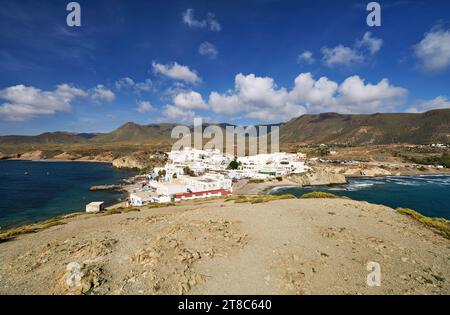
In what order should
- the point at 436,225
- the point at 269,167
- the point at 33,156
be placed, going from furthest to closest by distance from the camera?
the point at 33,156
the point at 269,167
the point at 436,225

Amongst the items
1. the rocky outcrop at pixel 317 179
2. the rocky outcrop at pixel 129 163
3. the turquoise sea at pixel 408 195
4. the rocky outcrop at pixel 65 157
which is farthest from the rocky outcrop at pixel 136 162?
the turquoise sea at pixel 408 195

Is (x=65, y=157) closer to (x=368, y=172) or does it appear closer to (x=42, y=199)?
(x=42, y=199)

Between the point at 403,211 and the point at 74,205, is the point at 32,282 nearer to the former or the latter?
the point at 403,211

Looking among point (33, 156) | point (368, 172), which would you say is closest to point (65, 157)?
point (33, 156)

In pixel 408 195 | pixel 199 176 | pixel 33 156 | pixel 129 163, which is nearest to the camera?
pixel 408 195

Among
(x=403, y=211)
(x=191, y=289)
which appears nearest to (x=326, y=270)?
(x=191, y=289)
